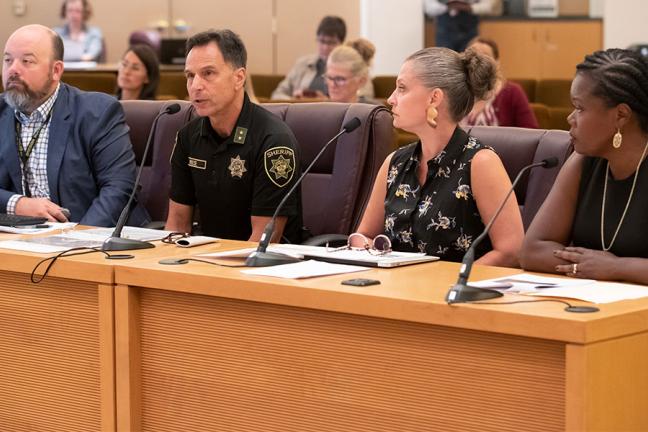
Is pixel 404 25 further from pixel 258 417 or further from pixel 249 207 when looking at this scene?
pixel 258 417

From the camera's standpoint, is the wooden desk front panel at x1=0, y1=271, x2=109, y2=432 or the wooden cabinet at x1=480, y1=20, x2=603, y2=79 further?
the wooden cabinet at x1=480, y1=20, x2=603, y2=79

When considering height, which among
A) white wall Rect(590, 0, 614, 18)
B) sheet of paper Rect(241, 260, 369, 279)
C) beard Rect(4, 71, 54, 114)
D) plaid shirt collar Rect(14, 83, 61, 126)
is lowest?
sheet of paper Rect(241, 260, 369, 279)

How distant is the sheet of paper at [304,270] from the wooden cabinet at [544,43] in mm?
8689

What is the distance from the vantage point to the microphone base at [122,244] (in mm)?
2777

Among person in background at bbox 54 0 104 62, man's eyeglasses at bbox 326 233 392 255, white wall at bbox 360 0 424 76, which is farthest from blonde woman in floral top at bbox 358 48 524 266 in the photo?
white wall at bbox 360 0 424 76

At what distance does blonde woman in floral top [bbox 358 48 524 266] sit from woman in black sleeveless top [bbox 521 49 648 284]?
318 mm

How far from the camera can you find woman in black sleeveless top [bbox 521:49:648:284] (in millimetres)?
2520

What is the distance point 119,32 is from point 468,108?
8.14m

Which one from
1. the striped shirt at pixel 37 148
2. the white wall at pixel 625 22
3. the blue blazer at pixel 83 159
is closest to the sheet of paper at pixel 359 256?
the blue blazer at pixel 83 159

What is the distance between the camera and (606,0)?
10.5m

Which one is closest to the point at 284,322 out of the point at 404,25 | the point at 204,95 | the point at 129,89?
the point at 204,95

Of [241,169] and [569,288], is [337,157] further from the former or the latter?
[569,288]

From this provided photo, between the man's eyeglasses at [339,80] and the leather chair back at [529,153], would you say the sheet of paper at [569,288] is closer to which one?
the leather chair back at [529,153]

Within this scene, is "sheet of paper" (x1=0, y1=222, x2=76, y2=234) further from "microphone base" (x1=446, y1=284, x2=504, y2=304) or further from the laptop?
the laptop
